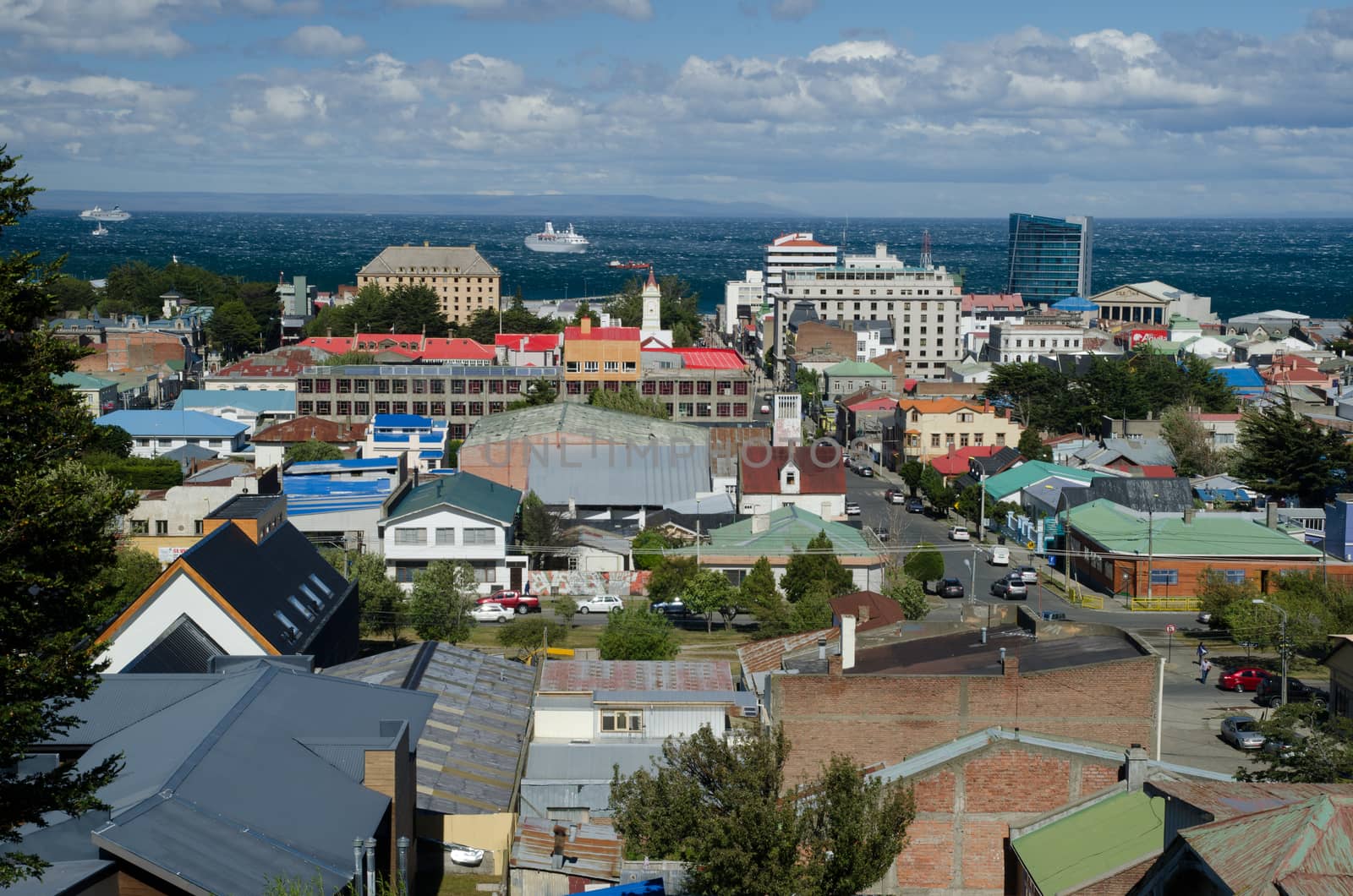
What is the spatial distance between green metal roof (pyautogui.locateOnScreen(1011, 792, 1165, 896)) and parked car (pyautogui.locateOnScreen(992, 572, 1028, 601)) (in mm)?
25598

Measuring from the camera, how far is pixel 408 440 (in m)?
60.9

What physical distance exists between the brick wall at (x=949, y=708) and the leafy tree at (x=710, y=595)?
17291 millimetres

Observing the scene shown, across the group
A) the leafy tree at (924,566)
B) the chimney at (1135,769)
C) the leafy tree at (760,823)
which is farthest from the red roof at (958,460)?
the leafy tree at (760,823)

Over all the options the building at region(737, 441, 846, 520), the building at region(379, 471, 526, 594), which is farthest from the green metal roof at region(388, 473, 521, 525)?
the building at region(737, 441, 846, 520)

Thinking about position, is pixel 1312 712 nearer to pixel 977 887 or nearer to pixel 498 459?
pixel 977 887

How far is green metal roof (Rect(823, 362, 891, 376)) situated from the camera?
278 ft

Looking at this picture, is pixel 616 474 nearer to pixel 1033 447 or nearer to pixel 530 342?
pixel 1033 447

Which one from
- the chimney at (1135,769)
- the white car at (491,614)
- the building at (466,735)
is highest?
the chimney at (1135,769)

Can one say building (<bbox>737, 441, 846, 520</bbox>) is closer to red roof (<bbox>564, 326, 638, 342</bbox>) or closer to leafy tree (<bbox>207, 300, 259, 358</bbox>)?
red roof (<bbox>564, 326, 638, 342</bbox>)

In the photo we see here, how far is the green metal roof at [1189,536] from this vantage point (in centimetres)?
4306

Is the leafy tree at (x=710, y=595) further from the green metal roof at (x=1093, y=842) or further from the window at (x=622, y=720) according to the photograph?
the green metal roof at (x=1093, y=842)

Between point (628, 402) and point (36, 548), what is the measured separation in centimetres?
5725

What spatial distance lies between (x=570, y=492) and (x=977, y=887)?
33448 millimetres

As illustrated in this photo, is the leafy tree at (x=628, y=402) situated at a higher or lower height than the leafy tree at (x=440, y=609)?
higher
